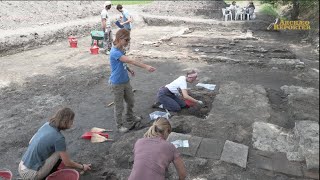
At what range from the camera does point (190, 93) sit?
24.2ft

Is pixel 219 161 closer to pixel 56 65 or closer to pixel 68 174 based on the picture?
pixel 68 174

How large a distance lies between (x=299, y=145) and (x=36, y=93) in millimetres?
6004

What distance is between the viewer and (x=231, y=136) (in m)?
5.18

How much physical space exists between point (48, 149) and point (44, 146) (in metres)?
0.08

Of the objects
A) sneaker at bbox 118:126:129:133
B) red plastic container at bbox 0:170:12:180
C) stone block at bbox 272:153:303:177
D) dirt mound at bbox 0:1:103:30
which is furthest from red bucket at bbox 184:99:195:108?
dirt mound at bbox 0:1:103:30

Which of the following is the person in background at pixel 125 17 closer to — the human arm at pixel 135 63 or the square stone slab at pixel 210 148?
the human arm at pixel 135 63

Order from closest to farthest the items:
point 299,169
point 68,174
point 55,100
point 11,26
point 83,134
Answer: point 68,174, point 299,169, point 83,134, point 55,100, point 11,26

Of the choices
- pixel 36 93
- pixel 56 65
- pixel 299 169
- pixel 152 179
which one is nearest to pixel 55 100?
pixel 36 93

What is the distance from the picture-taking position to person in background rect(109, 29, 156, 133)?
5125 millimetres

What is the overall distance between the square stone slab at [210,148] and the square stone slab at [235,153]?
0.26 ft

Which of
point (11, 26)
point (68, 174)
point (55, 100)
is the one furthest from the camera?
point (11, 26)

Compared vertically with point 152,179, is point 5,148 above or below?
below

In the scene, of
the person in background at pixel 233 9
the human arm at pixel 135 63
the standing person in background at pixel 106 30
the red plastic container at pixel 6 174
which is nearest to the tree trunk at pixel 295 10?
the person in background at pixel 233 9

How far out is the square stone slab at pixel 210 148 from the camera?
15.0 feet
